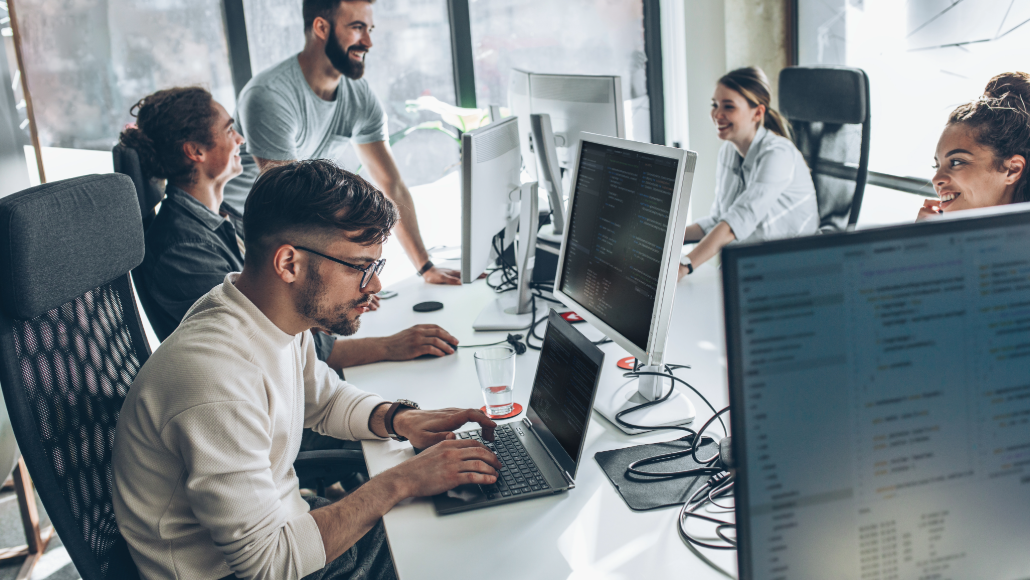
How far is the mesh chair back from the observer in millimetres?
964

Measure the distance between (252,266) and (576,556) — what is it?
2.27ft

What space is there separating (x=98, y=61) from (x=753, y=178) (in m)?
2.86

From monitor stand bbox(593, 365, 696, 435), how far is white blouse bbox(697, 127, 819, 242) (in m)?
1.33

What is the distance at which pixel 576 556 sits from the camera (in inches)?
36.6

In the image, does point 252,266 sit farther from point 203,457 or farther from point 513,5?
point 513,5

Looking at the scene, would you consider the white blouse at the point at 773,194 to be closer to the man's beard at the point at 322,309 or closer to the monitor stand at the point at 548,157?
the monitor stand at the point at 548,157

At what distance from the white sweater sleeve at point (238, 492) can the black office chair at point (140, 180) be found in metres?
0.88

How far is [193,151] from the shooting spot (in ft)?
6.21

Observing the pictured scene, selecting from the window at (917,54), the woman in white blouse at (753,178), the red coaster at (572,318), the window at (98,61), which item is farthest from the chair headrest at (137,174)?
the window at (917,54)

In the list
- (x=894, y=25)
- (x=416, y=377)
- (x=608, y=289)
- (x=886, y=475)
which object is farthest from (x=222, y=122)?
(x=894, y=25)

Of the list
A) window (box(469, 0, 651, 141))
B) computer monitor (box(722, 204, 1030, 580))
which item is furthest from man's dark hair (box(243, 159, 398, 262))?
window (box(469, 0, 651, 141))

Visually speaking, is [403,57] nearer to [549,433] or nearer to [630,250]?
[630,250]

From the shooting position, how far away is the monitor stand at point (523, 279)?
188 centimetres

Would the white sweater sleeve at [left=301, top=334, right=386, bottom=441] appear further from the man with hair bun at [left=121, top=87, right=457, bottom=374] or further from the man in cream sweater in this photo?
the man with hair bun at [left=121, top=87, right=457, bottom=374]
